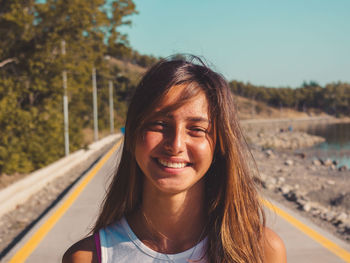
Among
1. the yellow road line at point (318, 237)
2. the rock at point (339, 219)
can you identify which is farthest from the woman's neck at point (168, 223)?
the rock at point (339, 219)

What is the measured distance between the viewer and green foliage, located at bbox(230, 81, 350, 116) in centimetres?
13650

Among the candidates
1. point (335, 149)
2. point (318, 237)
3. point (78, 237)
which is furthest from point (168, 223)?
point (335, 149)

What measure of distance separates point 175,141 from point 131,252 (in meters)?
0.48

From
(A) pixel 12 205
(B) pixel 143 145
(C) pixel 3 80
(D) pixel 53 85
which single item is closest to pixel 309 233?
(B) pixel 143 145

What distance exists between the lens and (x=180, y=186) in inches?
59.1

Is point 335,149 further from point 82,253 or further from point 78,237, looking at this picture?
point 82,253

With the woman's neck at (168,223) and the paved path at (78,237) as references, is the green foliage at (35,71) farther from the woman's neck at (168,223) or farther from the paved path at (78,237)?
the woman's neck at (168,223)

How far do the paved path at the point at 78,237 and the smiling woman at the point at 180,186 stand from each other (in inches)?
83.7

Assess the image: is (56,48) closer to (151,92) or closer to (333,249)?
(333,249)

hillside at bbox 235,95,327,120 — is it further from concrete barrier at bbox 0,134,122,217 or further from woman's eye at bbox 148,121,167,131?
woman's eye at bbox 148,121,167,131

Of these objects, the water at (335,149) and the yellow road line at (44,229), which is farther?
the water at (335,149)

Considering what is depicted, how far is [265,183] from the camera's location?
11.7m

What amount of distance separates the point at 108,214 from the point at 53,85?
13.8 meters

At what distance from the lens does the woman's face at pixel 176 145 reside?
1.48m
